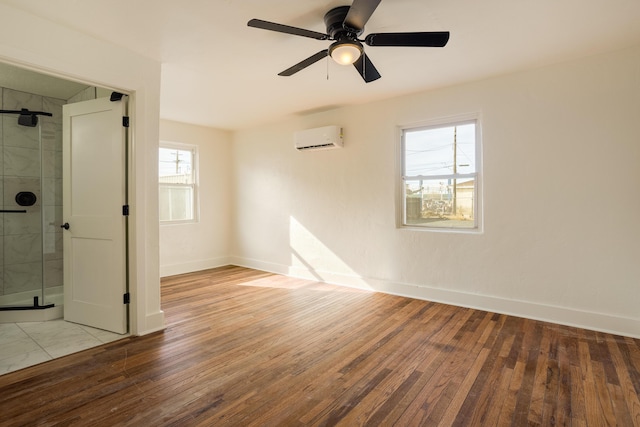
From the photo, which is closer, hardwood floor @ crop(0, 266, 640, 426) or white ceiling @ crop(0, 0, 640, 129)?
hardwood floor @ crop(0, 266, 640, 426)

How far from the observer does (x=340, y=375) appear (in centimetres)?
223

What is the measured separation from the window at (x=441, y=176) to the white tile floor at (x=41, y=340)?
359 centimetres

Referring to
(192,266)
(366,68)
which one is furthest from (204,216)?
(366,68)

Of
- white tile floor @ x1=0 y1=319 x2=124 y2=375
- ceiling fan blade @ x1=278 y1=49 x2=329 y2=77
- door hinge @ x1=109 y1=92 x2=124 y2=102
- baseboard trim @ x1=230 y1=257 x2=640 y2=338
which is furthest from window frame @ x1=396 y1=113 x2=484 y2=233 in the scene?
white tile floor @ x1=0 y1=319 x2=124 y2=375

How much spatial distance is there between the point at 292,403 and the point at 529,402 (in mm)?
1446

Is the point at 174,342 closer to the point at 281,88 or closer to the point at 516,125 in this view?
the point at 281,88

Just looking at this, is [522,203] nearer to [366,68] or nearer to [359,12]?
[366,68]

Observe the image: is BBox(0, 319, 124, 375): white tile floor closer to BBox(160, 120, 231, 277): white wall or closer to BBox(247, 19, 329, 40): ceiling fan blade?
BBox(160, 120, 231, 277): white wall

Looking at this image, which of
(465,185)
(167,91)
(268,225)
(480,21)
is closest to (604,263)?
(465,185)

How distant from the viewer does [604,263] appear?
9.64ft

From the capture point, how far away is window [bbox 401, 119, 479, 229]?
372cm

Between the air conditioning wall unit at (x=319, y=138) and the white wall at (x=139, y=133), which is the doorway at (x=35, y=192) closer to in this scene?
the white wall at (x=139, y=133)

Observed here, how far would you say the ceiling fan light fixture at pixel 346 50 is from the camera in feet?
7.02

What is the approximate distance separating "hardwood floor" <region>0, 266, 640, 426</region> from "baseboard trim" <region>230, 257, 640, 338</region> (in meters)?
0.14
